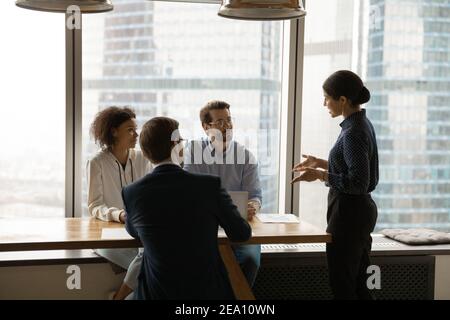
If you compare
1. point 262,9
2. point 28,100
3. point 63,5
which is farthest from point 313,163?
point 28,100

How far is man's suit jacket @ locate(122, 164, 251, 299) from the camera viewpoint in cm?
212

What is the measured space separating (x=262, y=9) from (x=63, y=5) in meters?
0.82

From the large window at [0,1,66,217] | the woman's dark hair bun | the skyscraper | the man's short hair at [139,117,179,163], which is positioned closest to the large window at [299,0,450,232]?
the skyscraper

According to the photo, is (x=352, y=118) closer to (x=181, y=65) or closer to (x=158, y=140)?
(x=158, y=140)

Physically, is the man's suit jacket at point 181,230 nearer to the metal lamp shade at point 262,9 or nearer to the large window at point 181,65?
the metal lamp shade at point 262,9

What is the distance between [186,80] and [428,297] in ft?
5.98

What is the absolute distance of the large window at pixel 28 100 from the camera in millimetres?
3289

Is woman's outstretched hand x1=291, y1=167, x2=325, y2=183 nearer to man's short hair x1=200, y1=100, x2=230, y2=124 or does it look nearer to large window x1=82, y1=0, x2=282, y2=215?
man's short hair x1=200, y1=100, x2=230, y2=124

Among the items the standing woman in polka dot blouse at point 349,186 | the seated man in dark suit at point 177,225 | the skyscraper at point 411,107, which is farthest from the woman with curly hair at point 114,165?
the skyscraper at point 411,107

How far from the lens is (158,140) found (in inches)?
87.0

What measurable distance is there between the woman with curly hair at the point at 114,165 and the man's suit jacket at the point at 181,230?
0.78 meters

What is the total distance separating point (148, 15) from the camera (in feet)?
11.2

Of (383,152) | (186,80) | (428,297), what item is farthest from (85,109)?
(428,297)
